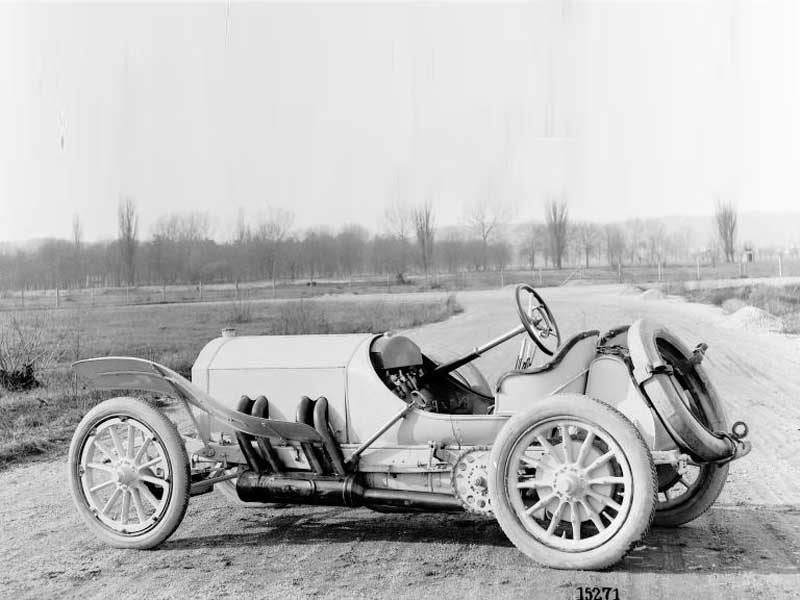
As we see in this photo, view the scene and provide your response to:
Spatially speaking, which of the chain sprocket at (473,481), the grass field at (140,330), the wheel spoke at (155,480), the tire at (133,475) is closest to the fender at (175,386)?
the tire at (133,475)

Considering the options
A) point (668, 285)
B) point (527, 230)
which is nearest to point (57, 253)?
point (668, 285)

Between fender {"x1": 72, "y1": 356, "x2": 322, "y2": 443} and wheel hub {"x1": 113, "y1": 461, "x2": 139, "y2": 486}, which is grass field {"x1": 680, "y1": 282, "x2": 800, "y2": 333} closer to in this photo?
fender {"x1": 72, "y1": 356, "x2": 322, "y2": 443}

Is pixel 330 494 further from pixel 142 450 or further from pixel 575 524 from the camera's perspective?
pixel 575 524

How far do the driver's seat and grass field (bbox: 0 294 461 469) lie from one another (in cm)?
562

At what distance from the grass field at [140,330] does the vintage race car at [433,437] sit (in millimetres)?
3805

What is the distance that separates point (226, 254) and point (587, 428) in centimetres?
2395

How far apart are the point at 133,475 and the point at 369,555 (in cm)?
152

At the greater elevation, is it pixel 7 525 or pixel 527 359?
pixel 527 359

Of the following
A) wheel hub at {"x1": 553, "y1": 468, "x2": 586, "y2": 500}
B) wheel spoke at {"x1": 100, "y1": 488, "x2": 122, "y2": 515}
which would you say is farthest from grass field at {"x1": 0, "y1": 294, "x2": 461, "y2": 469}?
wheel hub at {"x1": 553, "y1": 468, "x2": 586, "y2": 500}

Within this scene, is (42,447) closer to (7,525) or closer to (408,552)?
(7,525)

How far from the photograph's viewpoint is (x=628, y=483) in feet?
14.0

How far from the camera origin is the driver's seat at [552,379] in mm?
4926

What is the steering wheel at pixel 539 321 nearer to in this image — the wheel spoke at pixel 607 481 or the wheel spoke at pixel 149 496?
the wheel spoke at pixel 607 481

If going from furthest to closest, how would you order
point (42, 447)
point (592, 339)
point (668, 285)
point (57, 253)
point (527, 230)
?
point (527, 230) → point (668, 285) → point (57, 253) → point (42, 447) → point (592, 339)
